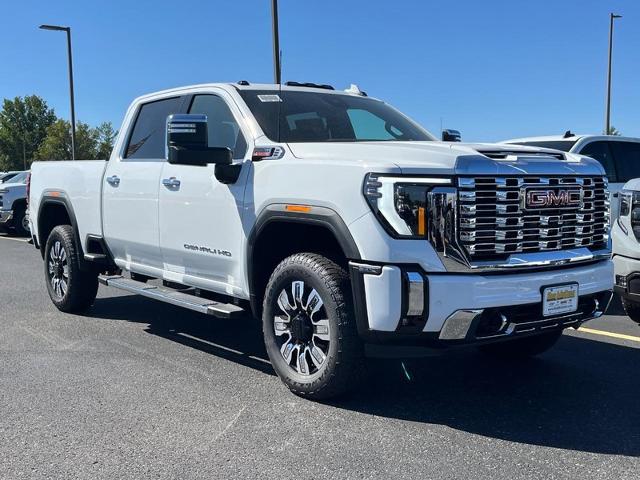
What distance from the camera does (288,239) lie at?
4.57m

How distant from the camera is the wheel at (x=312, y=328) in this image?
12.8ft

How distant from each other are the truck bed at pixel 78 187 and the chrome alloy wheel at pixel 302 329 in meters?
2.69

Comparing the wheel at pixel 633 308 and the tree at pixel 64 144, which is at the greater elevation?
the tree at pixel 64 144

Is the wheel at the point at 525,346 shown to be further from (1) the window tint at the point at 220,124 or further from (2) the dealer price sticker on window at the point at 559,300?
(1) the window tint at the point at 220,124

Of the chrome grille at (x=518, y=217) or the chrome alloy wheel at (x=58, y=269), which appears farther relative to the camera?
the chrome alloy wheel at (x=58, y=269)

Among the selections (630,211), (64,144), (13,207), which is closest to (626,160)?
(630,211)

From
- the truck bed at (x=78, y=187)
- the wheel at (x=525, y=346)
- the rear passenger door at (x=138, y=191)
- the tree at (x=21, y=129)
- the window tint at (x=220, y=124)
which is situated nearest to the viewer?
the window tint at (x=220, y=124)

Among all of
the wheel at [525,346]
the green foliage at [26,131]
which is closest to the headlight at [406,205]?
the wheel at [525,346]

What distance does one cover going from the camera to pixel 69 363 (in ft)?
16.7

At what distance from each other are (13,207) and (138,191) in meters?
12.6

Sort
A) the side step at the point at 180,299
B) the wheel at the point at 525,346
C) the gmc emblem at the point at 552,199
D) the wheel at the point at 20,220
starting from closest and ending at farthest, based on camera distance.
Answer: the gmc emblem at the point at 552,199 → the side step at the point at 180,299 → the wheel at the point at 525,346 → the wheel at the point at 20,220

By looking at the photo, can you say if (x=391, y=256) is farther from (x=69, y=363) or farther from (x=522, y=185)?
(x=69, y=363)

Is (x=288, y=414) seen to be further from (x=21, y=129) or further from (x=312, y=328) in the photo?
(x=21, y=129)

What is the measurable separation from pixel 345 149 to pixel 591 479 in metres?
2.19
